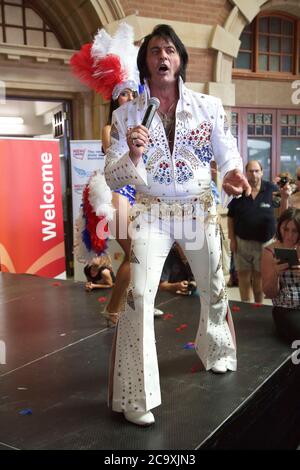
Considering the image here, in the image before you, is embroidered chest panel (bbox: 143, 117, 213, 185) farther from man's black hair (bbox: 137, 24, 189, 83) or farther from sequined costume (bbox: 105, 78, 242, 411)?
man's black hair (bbox: 137, 24, 189, 83)

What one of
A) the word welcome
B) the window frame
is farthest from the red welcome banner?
the window frame

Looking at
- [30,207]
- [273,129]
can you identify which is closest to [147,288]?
[30,207]

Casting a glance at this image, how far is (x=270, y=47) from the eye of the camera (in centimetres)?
739

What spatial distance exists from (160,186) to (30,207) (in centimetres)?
356

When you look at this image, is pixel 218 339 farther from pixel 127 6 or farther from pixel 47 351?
pixel 127 6

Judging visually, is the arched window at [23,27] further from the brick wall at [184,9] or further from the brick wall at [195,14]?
the brick wall at [195,14]

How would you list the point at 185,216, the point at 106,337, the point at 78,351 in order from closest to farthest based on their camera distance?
the point at 185,216, the point at 78,351, the point at 106,337

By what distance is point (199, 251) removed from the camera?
75.7 inches

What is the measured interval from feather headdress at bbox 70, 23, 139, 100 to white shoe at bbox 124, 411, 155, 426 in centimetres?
160

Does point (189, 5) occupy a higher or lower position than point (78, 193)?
higher

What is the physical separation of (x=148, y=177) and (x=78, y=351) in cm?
112

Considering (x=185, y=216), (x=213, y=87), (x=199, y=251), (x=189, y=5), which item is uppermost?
(x=189, y=5)

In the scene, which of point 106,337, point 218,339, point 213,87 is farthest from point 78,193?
point 218,339

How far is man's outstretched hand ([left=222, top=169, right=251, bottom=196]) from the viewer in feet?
5.93
